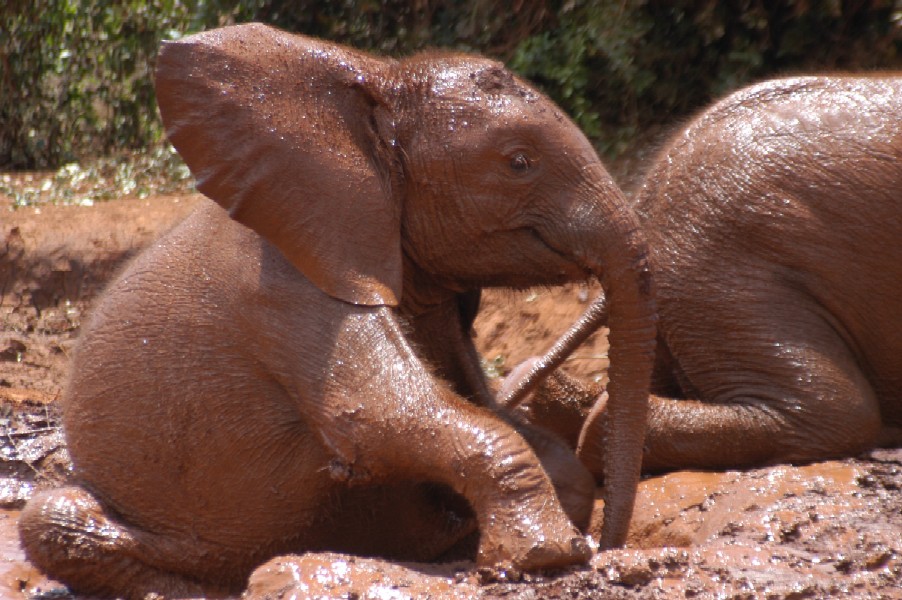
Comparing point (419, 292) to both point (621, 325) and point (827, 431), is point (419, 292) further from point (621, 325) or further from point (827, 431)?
point (827, 431)

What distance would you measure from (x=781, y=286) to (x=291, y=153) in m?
2.18

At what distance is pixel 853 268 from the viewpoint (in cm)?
581

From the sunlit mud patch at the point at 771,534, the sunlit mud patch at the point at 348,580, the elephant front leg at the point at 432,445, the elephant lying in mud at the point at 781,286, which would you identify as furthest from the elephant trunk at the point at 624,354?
the elephant lying in mud at the point at 781,286

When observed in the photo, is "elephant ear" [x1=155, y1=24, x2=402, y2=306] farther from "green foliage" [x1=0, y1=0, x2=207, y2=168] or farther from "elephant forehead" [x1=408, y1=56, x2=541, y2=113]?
"green foliage" [x1=0, y1=0, x2=207, y2=168]

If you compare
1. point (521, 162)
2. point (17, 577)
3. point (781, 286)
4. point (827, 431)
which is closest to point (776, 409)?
point (827, 431)

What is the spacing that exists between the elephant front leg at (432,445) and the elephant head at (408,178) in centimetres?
23

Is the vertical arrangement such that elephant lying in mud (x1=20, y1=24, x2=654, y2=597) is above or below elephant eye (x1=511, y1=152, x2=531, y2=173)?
below

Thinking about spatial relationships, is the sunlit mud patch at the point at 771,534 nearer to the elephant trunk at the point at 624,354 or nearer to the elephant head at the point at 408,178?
the elephant trunk at the point at 624,354

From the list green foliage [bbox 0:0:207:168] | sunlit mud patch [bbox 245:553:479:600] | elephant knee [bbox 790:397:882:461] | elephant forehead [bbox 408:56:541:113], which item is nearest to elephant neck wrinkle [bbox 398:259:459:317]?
elephant forehead [bbox 408:56:541:113]

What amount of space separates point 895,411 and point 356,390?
265 cm

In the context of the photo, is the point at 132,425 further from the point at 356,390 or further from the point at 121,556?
the point at 356,390

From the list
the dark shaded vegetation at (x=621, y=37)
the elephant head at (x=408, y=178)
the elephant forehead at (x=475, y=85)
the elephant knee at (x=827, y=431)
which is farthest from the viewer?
the dark shaded vegetation at (x=621, y=37)

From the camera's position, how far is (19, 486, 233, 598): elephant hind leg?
5.07 m

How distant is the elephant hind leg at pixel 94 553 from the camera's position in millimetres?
5074
